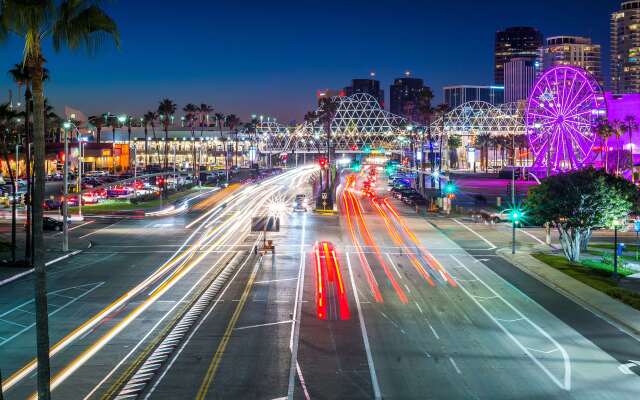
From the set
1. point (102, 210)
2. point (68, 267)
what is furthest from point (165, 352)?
point (102, 210)

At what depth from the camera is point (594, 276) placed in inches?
1564

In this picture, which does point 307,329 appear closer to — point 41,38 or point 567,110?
point 41,38

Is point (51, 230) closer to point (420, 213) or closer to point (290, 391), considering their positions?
point (420, 213)

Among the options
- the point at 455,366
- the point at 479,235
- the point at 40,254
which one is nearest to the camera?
the point at 40,254

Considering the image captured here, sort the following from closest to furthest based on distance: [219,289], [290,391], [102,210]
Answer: [290,391], [219,289], [102,210]

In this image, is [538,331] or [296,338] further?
[538,331]

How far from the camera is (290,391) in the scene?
20172mm

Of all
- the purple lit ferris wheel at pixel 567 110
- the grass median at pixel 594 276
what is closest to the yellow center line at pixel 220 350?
the grass median at pixel 594 276

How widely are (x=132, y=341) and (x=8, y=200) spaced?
2755 inches

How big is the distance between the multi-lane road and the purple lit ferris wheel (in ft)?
167

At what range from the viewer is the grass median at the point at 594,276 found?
3336 centimetres

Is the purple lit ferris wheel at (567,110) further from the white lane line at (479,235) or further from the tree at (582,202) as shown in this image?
the tree at (582,202)

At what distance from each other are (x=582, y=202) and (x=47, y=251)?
3624cm

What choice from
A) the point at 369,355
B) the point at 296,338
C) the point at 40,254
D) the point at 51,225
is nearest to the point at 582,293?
the point at 369,355
